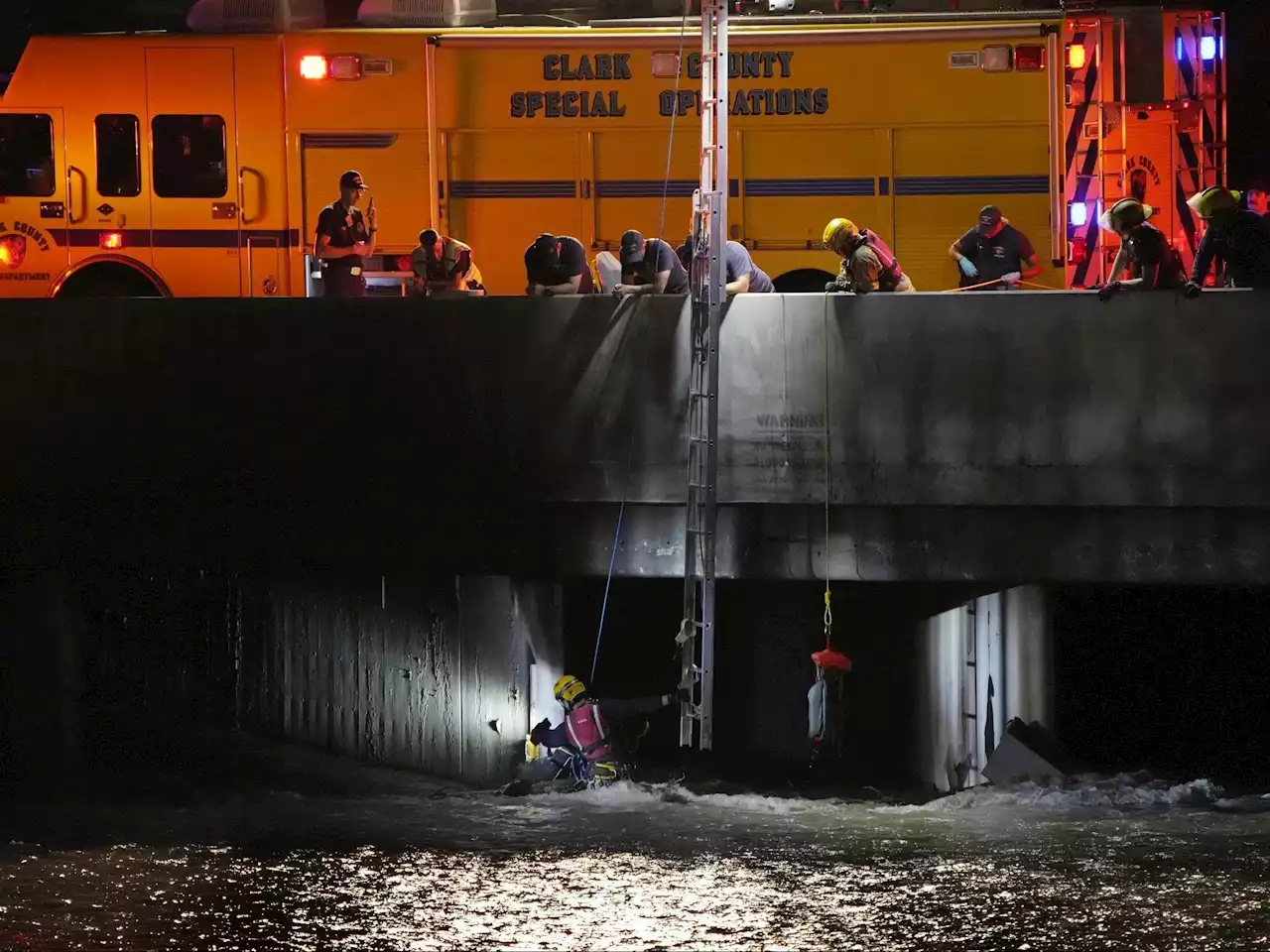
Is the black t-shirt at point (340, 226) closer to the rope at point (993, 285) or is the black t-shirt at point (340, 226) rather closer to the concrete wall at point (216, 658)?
the concrete wall at point (216, 658)

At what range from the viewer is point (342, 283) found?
47.4ft

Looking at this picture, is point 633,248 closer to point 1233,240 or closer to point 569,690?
point 569,690

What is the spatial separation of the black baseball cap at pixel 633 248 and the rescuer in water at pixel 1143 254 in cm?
340

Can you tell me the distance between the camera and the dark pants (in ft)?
47.4

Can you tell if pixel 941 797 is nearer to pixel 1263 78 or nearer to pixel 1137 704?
pixel 1137 704

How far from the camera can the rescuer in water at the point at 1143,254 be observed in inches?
480

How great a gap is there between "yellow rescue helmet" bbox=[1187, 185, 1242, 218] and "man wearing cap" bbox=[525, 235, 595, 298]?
4524 mm

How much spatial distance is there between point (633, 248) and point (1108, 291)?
136 inches

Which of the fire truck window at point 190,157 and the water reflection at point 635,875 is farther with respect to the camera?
the fire truck window at point 190,157

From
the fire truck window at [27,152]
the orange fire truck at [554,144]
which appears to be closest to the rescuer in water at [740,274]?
the orange fire truck at [554,144]

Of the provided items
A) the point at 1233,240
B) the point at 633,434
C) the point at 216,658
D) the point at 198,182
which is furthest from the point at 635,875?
the point at 198,182

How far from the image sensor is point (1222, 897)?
394 inches

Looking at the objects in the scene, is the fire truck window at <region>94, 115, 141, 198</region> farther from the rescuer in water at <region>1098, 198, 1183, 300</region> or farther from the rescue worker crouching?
the rescuer in water at <region>1098, 198, 1183, 300</region>

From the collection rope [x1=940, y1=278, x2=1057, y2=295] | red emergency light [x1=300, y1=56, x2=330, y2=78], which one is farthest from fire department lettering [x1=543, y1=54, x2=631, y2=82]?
rope [x1=940, y1=278, x2=1057, y2=295]
